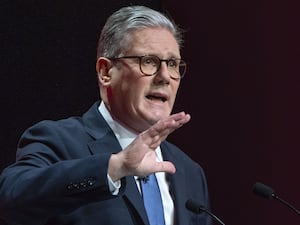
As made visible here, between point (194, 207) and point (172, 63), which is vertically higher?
point (172, 63)

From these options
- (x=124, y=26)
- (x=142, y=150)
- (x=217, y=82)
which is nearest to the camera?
(x=142, y=150)

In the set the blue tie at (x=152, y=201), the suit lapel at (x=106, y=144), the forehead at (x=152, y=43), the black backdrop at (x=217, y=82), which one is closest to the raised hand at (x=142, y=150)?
the suit lapel at (x=106, y=144)

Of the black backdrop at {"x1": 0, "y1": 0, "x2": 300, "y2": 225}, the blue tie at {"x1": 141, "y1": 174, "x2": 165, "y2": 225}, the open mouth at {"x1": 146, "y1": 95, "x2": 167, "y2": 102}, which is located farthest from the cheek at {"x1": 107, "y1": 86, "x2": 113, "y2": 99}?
the black backdrop at {"x1": 0, "y1": 0, "x2": 300, "y2": 225}

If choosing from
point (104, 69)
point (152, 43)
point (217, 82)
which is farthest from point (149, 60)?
point (217, 82)

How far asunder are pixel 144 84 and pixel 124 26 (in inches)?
7.7

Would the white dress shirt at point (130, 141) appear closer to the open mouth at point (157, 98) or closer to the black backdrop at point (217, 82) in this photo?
the open mouth at point (157, 98)

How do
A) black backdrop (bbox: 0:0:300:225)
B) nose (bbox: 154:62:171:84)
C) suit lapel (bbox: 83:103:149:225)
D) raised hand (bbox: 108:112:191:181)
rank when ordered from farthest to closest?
1. black backdrop (bbox: 0:0:300:225)
2. nose (bbox: 154:62:171:84)
3. suit lapel (bbox: 83:103:149:225)
4. raised hand (bbox: 108:112:191:181)

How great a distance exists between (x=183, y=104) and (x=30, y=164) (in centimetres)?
146

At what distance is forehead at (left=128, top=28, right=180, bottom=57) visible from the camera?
2.00 metres

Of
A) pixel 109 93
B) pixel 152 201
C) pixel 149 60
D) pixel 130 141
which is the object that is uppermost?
pixel 149 60

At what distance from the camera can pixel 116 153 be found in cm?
193

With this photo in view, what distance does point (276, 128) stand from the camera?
9.25 ft

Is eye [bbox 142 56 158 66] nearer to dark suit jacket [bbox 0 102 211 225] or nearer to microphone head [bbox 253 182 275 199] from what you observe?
dark suit jacket [bbox 0 102 211 225]

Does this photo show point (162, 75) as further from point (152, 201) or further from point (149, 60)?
point (152, 201)
